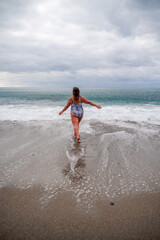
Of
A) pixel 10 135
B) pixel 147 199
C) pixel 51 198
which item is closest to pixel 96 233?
pixel 51 198

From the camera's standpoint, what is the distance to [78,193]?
258 cm

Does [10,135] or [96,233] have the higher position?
[10,135]

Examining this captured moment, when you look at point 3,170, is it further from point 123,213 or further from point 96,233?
point 123,213

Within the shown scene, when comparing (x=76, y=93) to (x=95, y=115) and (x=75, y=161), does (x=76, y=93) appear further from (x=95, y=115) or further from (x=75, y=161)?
(x=95, y=115)

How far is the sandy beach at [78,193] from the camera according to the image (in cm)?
191

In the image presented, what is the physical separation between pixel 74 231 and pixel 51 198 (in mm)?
734

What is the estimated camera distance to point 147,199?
2449mm

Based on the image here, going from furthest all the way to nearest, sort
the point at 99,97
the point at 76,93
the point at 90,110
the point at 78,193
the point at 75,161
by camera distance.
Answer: the point at 99,97 → the point at 90,110 → the point at 76,93 → the point at 75,161 → the point at 78,193

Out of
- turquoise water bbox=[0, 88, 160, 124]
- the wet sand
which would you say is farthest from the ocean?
turquoise water bbox=[0, 88, 160, 124]

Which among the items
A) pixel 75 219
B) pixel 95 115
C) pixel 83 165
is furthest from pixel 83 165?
pixel 95 115

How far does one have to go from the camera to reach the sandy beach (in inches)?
75.1

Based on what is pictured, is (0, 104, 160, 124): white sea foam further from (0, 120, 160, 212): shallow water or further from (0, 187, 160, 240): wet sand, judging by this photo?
(0, 187, 160, 240): wet sand

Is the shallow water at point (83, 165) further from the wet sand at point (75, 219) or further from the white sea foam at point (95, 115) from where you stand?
the white sea foam at point (95, 115)

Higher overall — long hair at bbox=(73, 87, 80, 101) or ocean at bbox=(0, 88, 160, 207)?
long hair at bbox=(73, 87, 80, 101)
